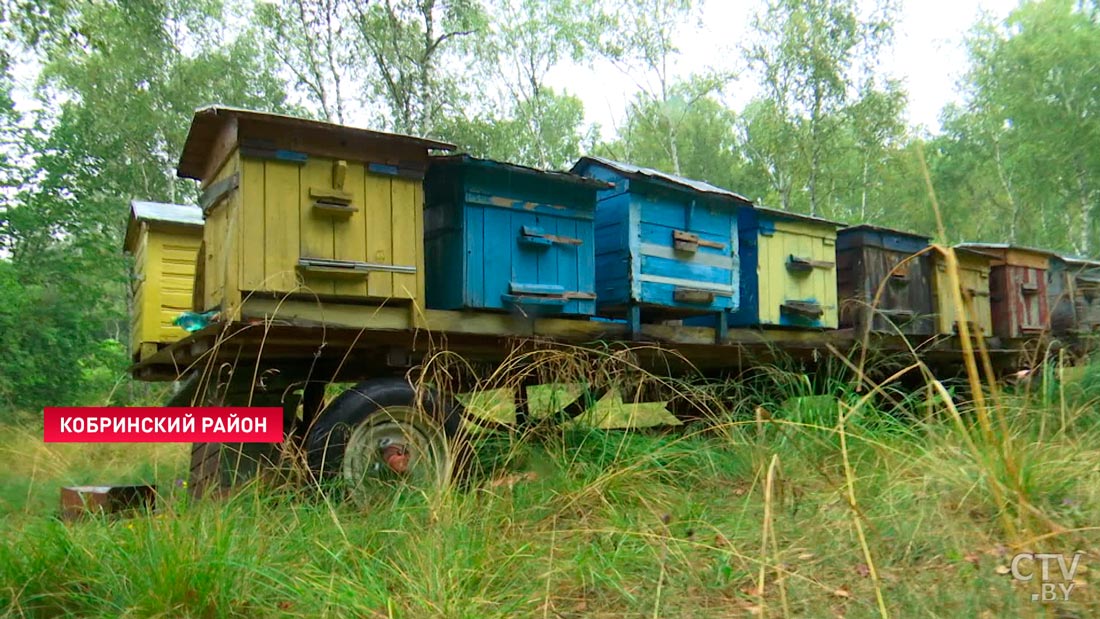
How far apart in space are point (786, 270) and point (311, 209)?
4718 mm

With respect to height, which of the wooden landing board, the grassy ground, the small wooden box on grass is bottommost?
the small wooden box on grass

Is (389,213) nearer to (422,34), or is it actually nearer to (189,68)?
(422,34)

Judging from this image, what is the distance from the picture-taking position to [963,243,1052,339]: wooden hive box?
1041cm

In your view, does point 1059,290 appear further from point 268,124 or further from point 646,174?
point 268,124

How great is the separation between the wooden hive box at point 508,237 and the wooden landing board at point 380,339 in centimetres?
18

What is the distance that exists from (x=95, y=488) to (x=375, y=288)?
90.8 inches

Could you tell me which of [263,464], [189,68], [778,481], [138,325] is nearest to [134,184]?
[189,68]

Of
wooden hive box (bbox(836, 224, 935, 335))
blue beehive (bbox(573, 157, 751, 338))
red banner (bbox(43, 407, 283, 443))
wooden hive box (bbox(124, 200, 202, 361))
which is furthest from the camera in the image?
wooden hive box (bbox(836, 224, 935, 335))

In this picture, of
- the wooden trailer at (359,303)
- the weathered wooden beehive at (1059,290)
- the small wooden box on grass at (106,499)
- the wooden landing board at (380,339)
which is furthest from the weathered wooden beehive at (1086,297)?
the small wooden box on grass at (106,499)

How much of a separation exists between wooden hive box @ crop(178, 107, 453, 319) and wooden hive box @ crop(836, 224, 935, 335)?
5.18 m

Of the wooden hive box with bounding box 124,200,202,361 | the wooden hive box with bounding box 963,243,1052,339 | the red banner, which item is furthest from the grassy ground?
the wooden hive box with bounding box 963,243,1052,339

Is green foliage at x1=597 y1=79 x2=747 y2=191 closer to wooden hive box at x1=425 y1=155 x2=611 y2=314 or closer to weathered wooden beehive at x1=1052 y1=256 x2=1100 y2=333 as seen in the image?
weathered wooden beehive at x1=1052 y1=256 x2=1100 y2=333

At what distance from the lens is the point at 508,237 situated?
568cm

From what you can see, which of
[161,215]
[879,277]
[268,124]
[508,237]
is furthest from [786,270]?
[161,215]
